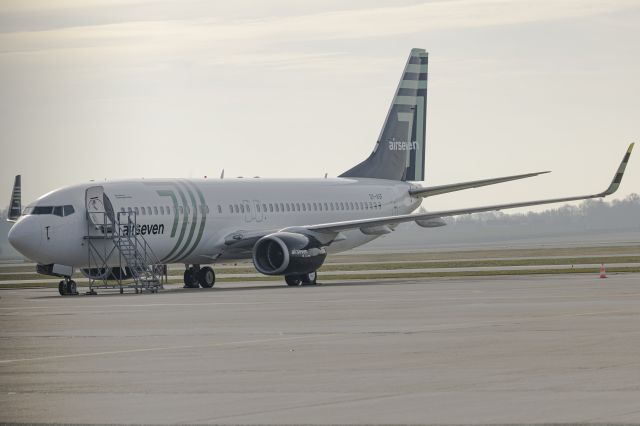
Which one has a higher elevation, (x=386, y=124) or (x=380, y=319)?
(x=386, y=124)

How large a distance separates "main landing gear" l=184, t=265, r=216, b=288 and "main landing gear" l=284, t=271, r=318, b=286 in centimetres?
314

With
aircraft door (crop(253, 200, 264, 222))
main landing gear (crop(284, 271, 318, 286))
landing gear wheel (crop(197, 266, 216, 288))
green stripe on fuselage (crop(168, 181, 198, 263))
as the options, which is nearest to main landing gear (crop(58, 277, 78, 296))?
green stripe on fuselage (crop(168, 181, 198, 263))

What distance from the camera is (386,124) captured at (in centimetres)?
6062

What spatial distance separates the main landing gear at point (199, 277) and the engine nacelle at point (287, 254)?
2.68 m

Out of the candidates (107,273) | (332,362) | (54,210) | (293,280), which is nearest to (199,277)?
(293,280)

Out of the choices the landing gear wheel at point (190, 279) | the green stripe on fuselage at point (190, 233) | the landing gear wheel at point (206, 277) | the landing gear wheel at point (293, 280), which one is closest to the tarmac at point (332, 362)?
the green stripe on fuselage at point (190, 233)

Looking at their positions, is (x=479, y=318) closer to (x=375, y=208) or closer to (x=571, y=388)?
(x=571, y=388)

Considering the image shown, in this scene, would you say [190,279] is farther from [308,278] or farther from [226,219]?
[308,278]

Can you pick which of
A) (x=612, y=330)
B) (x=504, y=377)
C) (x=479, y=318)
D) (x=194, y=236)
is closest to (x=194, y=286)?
(x=194, y=236)

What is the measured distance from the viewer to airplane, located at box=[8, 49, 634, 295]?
45281 mm

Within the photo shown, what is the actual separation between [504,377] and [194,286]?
3495 cm

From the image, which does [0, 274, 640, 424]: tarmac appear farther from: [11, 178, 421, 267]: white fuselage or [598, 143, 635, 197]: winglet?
[598, 143, 635, 197]: winglet

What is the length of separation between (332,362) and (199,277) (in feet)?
106

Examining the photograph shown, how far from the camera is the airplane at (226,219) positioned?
45281 mm
